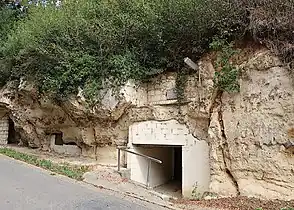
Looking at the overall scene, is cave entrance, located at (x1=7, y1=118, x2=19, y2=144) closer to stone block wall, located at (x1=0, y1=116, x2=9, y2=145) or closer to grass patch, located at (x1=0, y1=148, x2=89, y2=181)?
stone block wall, located at (x1=0, y1=116, x2=9, y2=145)

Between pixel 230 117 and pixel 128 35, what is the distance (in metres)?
4.02

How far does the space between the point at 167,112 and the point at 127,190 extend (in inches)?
112

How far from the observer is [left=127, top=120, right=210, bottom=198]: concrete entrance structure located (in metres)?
8.16

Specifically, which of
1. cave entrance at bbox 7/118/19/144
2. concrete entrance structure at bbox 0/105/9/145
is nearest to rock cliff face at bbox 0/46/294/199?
concrete entrance structure at bbox 0/105/9/145

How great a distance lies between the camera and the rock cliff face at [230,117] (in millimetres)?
6500

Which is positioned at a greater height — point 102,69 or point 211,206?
point 102,69

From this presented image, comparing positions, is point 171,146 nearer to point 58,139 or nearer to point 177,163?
point 177,163

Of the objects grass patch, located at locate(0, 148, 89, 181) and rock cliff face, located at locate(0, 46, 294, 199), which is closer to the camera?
rock cliff face, located at locate(0, 46, 294, 199)

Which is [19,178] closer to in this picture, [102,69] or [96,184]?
[96,184]

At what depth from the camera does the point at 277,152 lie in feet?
21.3

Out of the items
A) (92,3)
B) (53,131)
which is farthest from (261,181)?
(53,131)

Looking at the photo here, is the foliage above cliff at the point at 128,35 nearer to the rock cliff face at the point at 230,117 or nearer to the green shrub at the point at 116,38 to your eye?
the green shrub at the point at 116,38

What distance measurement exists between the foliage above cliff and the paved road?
3161 mm

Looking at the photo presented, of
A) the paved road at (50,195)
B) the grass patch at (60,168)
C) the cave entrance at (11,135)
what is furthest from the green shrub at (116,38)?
the cave entrance at (11,135)
